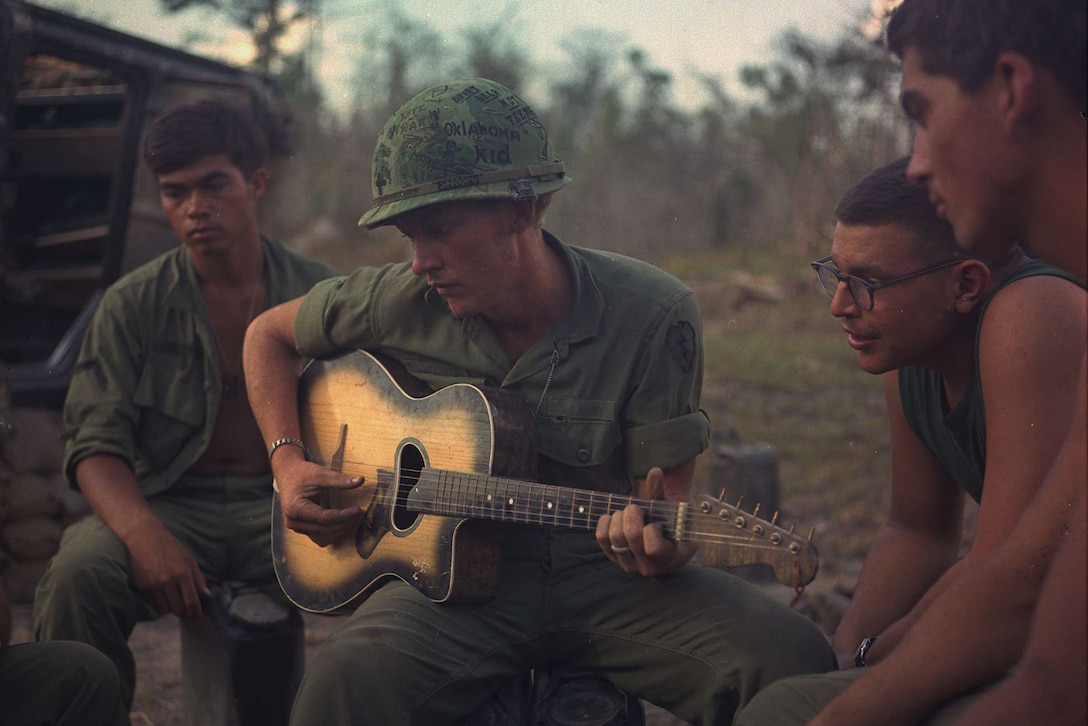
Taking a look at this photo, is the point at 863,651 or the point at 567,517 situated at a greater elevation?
the point at 567,517

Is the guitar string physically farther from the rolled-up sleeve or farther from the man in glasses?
the man in glasses

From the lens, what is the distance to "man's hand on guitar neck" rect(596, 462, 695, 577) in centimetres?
266

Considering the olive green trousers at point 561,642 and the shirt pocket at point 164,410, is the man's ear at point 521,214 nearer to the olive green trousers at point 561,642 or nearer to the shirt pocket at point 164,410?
the olive green trousers at point 561,642

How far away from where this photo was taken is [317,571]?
11.1 feet

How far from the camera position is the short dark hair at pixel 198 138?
14.1 feet

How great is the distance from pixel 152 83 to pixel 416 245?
378 cm

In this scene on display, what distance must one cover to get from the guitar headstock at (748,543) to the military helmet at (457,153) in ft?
3.44

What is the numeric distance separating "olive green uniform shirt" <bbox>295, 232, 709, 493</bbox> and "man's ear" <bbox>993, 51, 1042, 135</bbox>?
57.6 inches

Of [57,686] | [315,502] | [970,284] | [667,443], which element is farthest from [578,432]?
[57,686]

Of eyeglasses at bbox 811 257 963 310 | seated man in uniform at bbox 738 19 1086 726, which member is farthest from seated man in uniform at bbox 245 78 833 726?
eyeglasses at bbox 811 257 963 310

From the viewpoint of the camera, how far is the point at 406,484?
322 cm

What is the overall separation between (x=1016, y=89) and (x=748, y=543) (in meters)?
1.20

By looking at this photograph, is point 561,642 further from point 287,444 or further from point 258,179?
point 258,179

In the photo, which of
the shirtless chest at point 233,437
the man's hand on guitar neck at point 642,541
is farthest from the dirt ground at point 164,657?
the man's hand on guitar neck at point 642,541
